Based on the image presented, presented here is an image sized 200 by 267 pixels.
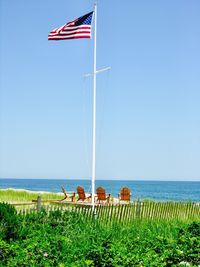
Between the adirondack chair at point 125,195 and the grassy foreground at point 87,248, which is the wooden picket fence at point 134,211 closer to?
the grassy foreground at point 87,248

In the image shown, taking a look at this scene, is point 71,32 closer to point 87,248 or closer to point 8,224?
point 8,224

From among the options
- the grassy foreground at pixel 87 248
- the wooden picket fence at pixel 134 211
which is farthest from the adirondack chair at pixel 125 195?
the grassy foreground at pixel 87 248

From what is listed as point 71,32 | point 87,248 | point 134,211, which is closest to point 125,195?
point 134,211

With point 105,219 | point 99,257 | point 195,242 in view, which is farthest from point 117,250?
point 105,219

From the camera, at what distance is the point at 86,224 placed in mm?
11789

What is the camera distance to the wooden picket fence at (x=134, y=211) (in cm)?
1416

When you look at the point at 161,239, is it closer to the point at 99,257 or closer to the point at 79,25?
the point at 99,257

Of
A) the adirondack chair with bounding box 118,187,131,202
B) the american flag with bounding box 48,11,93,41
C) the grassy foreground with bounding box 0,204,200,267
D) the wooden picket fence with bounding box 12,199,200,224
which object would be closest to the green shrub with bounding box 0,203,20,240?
the grassy foreground with bounding box 0,204,200,267

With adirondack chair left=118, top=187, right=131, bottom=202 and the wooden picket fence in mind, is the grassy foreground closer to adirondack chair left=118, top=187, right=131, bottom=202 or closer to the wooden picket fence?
the wooden picket fence

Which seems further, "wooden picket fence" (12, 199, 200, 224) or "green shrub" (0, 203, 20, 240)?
"wooden picket fence" (12, 199, 200, 224)

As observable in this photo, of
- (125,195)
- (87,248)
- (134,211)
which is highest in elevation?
(125,195)

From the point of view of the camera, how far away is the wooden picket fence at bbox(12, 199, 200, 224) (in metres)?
14.2

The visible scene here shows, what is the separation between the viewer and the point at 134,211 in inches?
637

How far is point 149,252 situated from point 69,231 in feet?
→ 11.7
